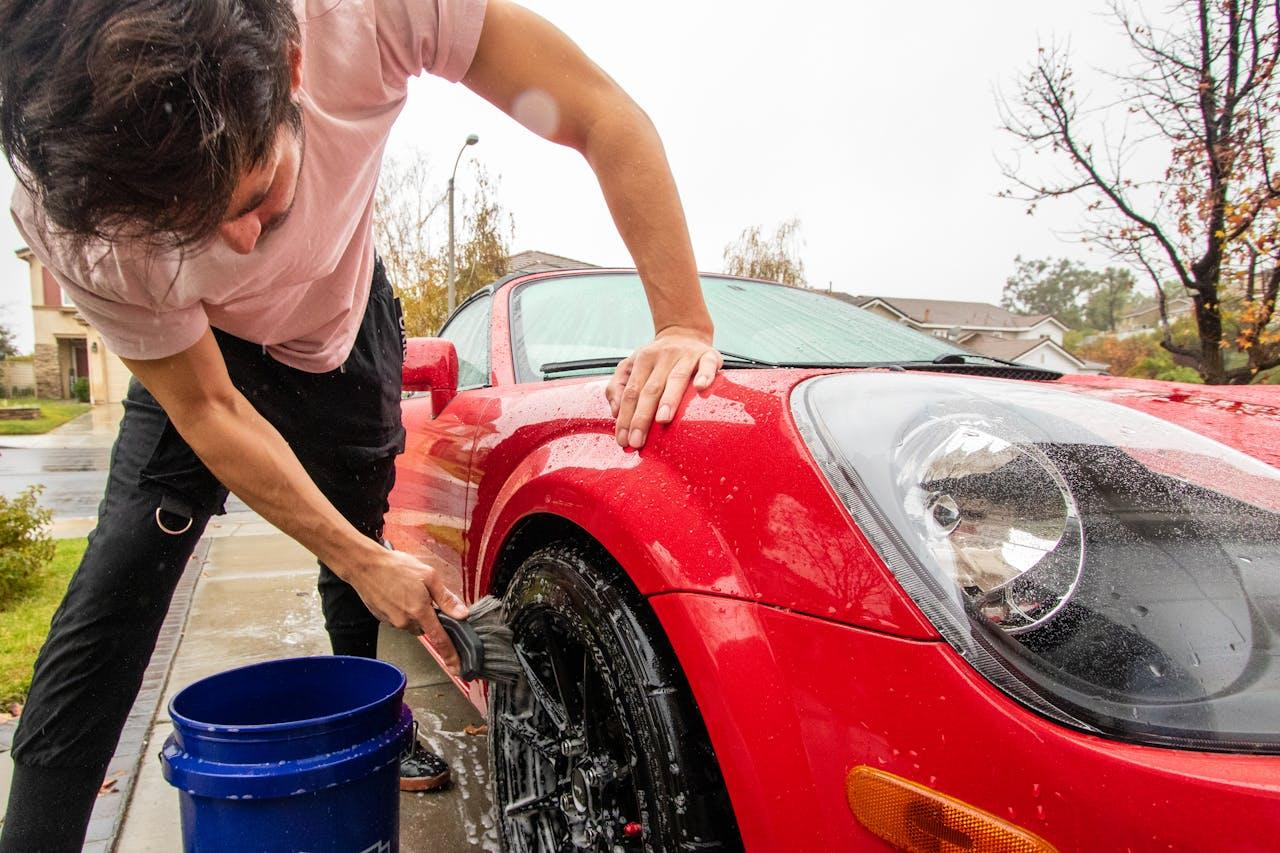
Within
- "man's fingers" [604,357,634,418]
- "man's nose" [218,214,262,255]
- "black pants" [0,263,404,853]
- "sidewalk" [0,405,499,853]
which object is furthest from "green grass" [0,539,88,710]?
"man's fingers" [604,357,634,418]

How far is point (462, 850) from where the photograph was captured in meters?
1.86

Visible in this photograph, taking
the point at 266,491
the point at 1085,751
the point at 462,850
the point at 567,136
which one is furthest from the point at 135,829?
the point at 1085,751

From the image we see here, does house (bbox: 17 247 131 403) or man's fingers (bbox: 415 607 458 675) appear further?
house (bbox: 17 247 131 403)

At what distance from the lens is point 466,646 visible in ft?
4.30

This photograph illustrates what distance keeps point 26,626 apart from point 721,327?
349cm

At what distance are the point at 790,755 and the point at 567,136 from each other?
112 centimetres

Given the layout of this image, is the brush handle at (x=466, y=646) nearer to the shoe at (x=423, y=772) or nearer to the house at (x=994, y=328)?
the shoe at (x=423, y=772)

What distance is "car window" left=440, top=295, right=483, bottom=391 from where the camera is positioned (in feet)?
7.72

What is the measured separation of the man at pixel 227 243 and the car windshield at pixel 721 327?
1.52 ft

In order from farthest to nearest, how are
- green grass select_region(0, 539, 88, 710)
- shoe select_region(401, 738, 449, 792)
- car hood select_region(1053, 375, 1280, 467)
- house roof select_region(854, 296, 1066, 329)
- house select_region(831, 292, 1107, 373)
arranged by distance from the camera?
house roof select_region(854, 296, 1066, 329)
house select_region(831, 292, 1107, 373)
green grass select_region(0, 539, 88, 710)
shoe select_region(401, 738, 449, 792)
car hood select_region(1053, 375, 1280, 467)

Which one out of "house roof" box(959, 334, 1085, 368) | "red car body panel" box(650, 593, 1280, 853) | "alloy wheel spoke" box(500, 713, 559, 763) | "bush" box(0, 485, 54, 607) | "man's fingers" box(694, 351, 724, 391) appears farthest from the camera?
"house roof" box(959, 334, 1085, 368)

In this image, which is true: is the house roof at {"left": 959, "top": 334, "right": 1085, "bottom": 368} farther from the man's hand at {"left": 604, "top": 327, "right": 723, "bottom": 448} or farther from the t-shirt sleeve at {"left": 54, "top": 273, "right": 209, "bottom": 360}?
the t-shirt sleeve at {"left": 54, "top": 273, "right": 209, "bottom": 360}

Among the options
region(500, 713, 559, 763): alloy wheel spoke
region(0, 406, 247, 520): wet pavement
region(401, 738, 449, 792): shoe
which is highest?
region(500, 713, 559, 763): alloy wheel spoke

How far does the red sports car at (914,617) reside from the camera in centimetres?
71
